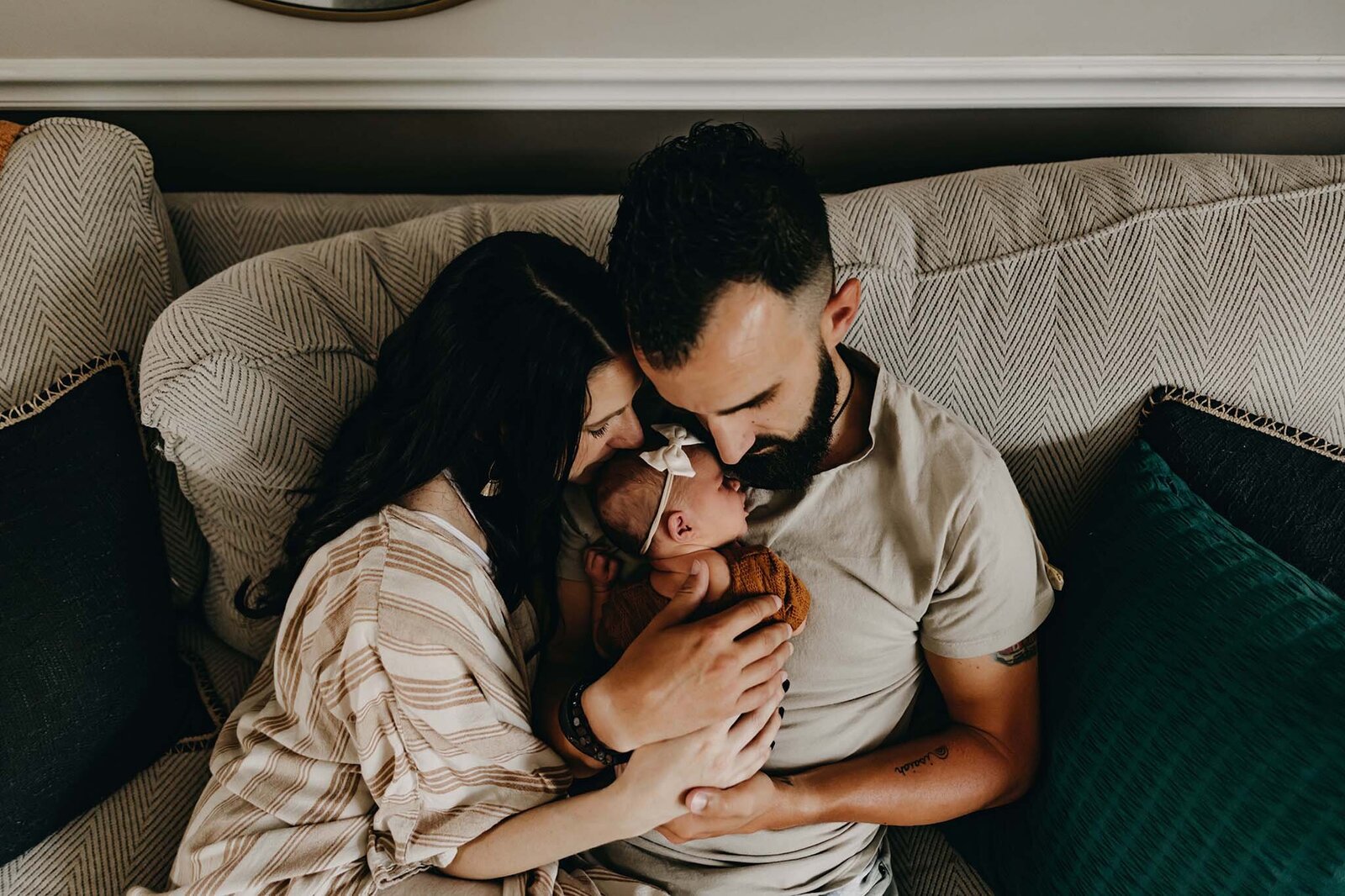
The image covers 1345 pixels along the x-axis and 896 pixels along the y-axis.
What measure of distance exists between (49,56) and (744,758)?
6.34 feet

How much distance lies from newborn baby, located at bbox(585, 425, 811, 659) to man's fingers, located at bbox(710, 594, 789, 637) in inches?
0.8

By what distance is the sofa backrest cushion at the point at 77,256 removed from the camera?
1275 mm

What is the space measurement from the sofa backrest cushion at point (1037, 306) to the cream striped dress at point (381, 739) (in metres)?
0.27

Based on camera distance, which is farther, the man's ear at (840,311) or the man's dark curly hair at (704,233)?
the man's ear at (840,311)

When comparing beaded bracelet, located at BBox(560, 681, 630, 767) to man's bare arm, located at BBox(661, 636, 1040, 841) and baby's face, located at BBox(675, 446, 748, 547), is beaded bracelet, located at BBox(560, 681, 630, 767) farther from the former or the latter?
baby's face, located at BBox(675, 446, 748, 547)

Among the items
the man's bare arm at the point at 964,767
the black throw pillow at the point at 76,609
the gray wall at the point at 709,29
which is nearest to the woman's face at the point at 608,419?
the man's bare arm at the point at 964,767

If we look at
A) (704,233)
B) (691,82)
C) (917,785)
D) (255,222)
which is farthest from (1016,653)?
(255,222)

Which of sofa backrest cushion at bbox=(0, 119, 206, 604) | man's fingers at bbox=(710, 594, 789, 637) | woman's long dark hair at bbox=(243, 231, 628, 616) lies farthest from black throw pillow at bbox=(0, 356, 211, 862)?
man's fingers at bbox=(710, 594, 789, 637)

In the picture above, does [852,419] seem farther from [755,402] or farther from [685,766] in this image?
[685,766]

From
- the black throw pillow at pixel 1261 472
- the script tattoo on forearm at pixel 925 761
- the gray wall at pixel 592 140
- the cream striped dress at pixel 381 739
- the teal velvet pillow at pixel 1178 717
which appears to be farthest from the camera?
the gray wall at pixel 592 140

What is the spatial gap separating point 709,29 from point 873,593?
1.13 metres

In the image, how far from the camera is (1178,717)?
1.06 meters

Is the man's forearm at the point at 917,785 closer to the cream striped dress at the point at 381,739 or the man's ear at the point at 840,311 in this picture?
the cream striped dress at the point at 381,739

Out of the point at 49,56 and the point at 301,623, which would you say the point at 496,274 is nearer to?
the point at 301,623
